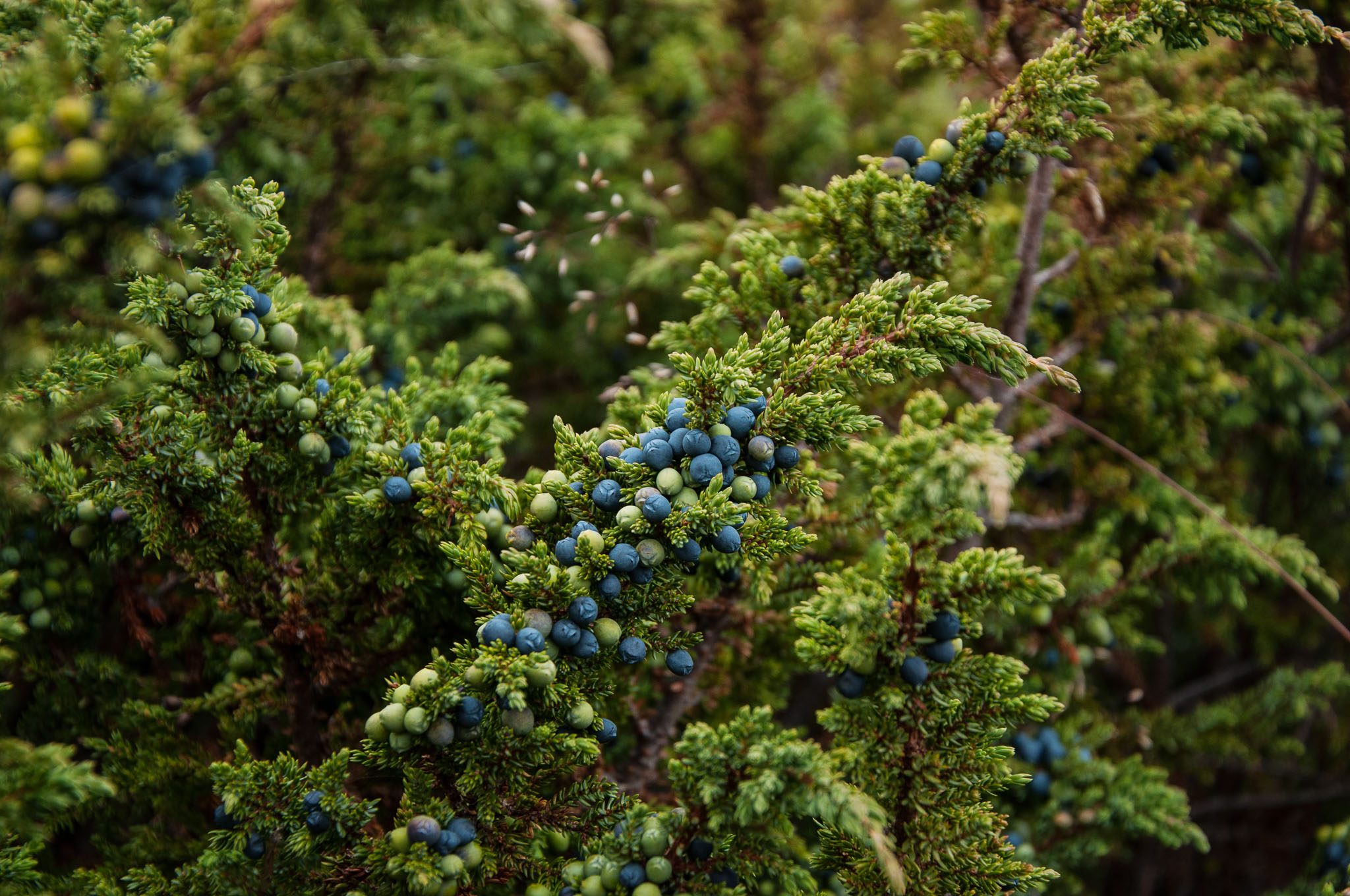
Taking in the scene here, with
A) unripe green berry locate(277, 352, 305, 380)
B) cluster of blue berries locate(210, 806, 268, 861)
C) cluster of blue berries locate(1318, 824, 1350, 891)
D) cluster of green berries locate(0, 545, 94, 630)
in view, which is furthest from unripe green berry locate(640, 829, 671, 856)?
cluster of blue berries locate(1318, 824, 1350, 891)

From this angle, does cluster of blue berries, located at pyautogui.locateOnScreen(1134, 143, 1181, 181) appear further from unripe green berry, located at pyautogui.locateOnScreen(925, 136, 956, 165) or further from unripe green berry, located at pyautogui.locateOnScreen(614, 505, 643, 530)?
unripe green berry, located at pyautogui.locateOnScreen(614, 505, 643, 530)

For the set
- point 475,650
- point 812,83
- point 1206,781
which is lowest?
point 1206,781

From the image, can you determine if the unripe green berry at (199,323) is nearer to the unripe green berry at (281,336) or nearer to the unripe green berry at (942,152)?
the unripe green berry at (281,336)

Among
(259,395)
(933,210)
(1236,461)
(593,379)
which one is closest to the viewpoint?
(259,395)

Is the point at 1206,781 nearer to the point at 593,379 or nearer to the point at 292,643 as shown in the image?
the point at 593,379

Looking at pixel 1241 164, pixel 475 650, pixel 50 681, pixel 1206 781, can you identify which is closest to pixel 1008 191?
pixel 1241 164

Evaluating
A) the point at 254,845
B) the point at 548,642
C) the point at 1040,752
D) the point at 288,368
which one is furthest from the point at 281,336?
the point at 1040,752
